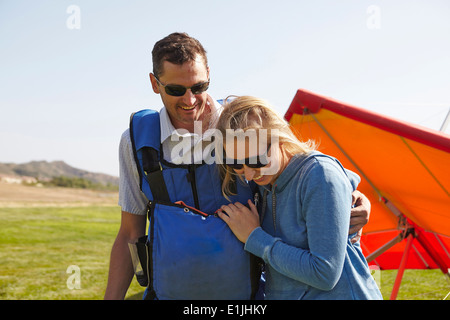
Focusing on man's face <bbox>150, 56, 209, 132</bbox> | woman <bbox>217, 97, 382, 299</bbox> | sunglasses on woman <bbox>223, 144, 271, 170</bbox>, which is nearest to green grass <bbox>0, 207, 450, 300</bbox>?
man's face <bbox>150, 56, 209, 132</bbox>

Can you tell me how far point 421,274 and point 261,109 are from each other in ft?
27.4

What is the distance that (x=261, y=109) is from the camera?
1.69 metres

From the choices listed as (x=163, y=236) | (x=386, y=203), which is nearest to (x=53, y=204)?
(x=386, y=203)

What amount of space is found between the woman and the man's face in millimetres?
367

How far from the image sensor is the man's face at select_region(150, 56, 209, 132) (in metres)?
2.02

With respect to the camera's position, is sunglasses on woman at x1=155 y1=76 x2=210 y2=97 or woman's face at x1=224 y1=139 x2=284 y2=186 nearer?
woman's face at x1=224 y1=139 x2=284 y2=186

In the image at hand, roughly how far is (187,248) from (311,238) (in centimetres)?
51

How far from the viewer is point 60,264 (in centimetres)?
898

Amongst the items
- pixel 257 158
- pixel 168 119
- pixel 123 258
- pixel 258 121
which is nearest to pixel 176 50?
pixel 168 119

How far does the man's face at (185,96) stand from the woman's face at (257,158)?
0.46 meters

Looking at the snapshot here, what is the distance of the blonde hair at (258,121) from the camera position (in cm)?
165

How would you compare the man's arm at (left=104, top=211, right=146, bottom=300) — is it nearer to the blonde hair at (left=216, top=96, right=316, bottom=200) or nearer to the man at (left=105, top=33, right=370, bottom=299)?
the man at (left=105, top=33, right=370, bottom=299)

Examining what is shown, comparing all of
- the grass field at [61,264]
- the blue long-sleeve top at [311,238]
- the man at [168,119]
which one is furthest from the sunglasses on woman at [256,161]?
the grass field at [61,264]

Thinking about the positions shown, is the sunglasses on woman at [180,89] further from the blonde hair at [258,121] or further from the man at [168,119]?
the blonde hair at [258,121]
